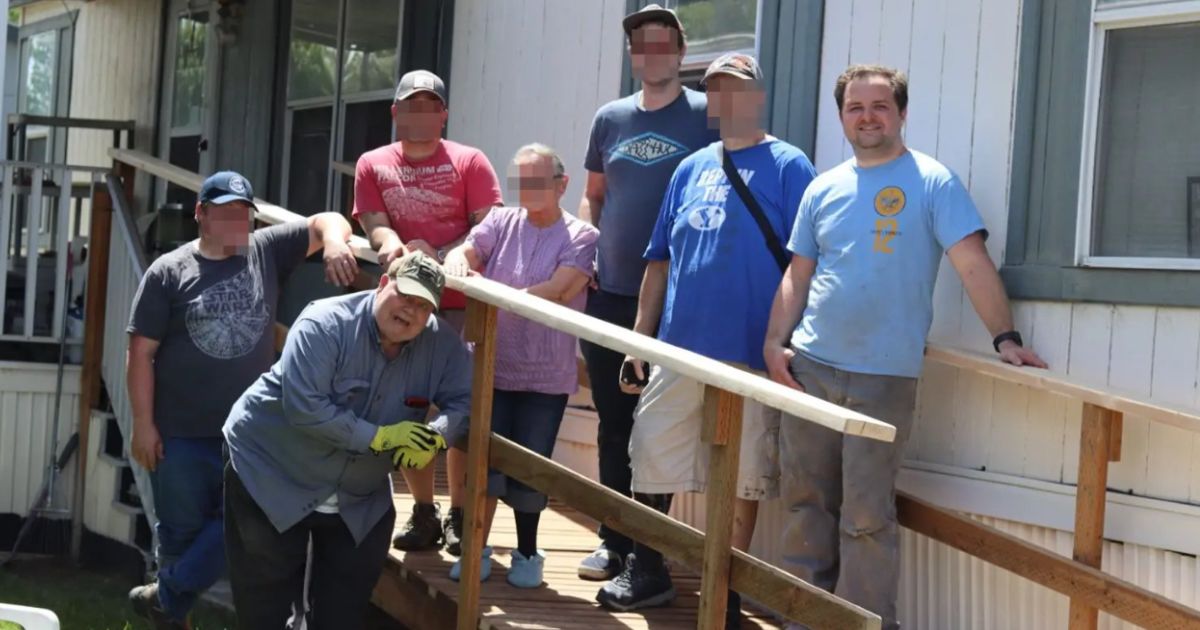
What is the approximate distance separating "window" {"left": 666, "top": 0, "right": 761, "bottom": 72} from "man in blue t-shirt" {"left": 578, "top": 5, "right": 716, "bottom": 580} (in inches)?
30.8

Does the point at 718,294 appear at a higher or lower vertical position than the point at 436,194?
lower

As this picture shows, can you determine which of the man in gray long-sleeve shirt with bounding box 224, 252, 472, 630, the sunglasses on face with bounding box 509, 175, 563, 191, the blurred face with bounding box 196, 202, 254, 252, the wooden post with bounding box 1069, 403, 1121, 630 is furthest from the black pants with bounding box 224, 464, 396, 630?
the wooden post with bounding box 1069, 403, 1121, 630

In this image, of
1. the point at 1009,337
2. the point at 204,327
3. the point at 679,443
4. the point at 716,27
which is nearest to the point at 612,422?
A: the point at 679,443

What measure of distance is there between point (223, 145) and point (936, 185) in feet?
22.7

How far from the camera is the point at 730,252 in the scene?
15.1 feet

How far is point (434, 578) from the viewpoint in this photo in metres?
4.89

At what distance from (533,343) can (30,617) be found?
202 cm

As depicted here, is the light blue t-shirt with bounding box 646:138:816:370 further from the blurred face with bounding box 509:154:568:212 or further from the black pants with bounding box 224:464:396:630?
the black pants with bounding box 224:464:396:630

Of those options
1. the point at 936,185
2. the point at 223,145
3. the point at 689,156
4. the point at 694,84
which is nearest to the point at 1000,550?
the point at 936,185

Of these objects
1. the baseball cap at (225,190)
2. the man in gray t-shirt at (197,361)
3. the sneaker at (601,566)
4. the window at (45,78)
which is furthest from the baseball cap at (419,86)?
the window at (45,78)

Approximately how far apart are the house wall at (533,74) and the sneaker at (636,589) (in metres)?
2.22

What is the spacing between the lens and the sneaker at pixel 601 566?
16.5 feet

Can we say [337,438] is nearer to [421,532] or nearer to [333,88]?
[421,532]

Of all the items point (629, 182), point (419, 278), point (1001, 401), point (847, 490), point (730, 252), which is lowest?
point (847, 490)
